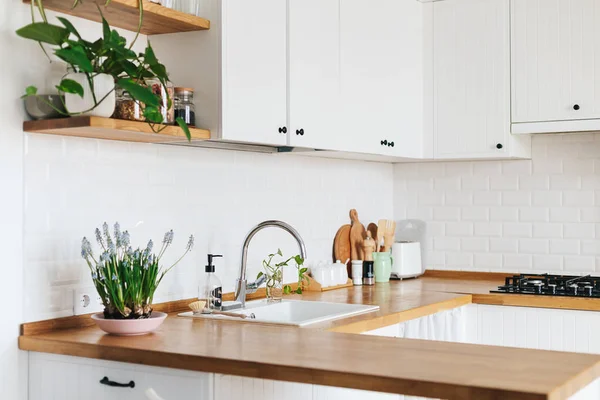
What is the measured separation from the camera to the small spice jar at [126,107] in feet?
8.94

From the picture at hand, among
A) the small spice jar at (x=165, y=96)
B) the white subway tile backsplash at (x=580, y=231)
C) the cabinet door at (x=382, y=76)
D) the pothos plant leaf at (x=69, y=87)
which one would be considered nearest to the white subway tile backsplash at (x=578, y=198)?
the white subway tile backsplash at (x=580, y=231)

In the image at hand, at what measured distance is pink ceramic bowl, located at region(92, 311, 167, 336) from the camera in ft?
8.62

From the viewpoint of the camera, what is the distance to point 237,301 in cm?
344

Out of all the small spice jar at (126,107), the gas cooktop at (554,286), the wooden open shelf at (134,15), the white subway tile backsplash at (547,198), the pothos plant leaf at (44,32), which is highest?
the wooden open shelf at (134,15)

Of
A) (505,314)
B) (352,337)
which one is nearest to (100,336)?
(352,337)

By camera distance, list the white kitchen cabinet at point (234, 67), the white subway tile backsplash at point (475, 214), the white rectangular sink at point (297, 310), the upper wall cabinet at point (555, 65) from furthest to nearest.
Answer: the white subway tile backsplash at point (475, 214) < the upper wall cabinet at point (555, 65) < the white rectangular sink at point (297, 310) < the white kitchen cabinet at point (234, 67)

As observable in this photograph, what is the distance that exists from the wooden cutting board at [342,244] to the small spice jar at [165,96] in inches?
69.5

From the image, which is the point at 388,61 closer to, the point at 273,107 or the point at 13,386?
the point at 273,107

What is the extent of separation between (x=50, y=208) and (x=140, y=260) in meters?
0.36

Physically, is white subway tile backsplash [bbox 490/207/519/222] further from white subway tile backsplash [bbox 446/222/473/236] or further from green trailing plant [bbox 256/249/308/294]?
green trailing plant [bbox 256/249/308/294]

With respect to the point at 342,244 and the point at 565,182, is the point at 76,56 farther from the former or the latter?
the point at 565,182

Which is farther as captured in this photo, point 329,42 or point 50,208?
point 329,42

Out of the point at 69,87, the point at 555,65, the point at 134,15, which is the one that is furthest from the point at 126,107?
the point at 555,65

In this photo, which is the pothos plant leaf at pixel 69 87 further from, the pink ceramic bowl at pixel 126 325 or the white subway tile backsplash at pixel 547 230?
the white subway tile backsplash at pixel 547 230
